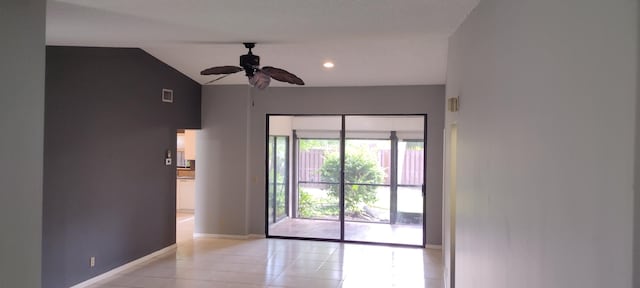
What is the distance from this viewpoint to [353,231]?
762 centimetres

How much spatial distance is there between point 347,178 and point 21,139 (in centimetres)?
565

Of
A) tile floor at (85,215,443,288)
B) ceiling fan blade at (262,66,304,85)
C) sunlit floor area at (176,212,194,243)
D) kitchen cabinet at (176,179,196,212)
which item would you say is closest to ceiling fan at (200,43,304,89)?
ceiling fan blade at (262,66,304,85)

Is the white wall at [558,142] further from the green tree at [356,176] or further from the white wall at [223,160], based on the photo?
the white wall at [223,160]

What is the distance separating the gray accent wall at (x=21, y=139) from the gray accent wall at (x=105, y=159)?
7.78ft

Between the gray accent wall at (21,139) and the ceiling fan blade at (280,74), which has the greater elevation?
the ceiling fan blade at (280,74)

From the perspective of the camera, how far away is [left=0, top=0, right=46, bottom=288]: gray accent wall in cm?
224

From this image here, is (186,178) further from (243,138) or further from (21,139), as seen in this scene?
(21,139)

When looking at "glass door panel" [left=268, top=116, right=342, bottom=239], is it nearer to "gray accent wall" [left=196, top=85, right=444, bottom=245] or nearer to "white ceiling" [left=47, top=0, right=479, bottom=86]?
"gray accent wall" [left=196, top=85, right=444, bottom=245]

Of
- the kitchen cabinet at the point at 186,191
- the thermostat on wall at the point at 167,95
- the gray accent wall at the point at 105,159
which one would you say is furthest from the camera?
the kitchen cabinet at the point at 186,191

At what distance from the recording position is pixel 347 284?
17.3 feet

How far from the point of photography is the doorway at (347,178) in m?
7.36

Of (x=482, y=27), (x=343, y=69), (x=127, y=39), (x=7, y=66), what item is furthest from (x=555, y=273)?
(x=343, y=69)

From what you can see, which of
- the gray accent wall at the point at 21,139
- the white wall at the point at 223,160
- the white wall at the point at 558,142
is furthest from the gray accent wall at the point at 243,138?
the gray accent wall at the point at 21,139

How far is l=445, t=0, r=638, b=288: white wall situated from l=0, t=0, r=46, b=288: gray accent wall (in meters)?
2.33
